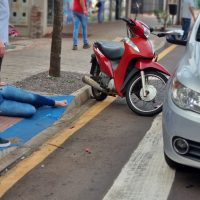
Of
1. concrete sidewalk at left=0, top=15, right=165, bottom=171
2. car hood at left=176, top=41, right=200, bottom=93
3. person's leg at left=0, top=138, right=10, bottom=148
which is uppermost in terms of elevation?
car hood at left=176, top=41, right=200, bottom=93

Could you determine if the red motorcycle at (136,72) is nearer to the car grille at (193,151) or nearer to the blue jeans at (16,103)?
the blue jeans at (16,103)

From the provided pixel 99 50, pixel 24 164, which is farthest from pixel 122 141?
pixel 99 50

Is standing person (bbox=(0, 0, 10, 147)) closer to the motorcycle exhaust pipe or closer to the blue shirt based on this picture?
the blue shirt

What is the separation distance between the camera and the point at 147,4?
3288 cm

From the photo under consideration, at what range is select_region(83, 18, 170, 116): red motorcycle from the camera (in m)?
6.98

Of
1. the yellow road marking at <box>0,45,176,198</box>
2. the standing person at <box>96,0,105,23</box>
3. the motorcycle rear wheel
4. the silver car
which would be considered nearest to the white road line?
the silver car

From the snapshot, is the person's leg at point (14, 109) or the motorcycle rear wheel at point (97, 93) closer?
the person's leg at point (14, 109)

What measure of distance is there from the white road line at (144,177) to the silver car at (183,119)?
0.26 metres

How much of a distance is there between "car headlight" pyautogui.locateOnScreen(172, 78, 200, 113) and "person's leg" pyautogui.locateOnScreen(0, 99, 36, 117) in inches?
98.5

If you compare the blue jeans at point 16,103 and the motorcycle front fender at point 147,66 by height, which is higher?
the motorcycle front fender at point 147,66

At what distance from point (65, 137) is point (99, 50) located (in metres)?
1.88

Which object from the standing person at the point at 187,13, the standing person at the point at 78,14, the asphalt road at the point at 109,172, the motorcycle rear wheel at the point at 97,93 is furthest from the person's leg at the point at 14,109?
the standing person at the point at 187,13

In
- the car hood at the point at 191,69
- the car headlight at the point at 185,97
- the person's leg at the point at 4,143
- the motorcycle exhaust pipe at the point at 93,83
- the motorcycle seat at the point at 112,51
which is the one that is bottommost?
the person's leg at the point at 4,143

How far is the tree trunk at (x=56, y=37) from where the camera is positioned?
27.7 feet
